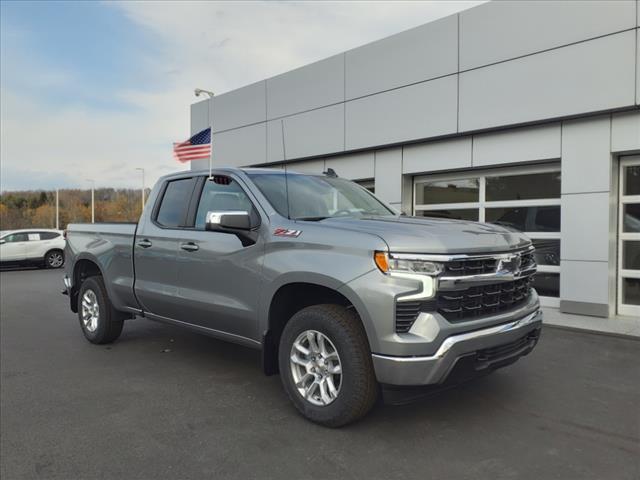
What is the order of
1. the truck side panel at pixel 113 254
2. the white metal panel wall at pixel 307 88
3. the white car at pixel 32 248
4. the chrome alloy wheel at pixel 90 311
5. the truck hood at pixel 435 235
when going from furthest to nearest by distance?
1. the white car at pixel 32 248
2. the white metal panel wall at pixel 307 88
3. the chrome alloy wheel at pixel 90 311
4. the truck side panel at pixel 113 254
5. the truck hood at pixel 435 235

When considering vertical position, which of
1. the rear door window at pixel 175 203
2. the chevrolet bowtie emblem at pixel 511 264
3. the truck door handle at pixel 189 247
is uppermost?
the rear door window at pixel 175 203

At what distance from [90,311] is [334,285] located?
419 centimetres

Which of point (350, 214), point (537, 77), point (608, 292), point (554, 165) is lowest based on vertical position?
point (608, 292)

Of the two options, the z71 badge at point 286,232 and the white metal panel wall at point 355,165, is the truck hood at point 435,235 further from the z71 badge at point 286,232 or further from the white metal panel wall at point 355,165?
the white metal panel wall at point 355,165

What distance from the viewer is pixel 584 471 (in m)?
3.09

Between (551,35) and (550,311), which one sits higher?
(551,35)

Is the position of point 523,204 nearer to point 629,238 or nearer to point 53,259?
point 629,238

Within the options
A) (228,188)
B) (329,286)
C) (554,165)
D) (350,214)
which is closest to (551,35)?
(554,165)

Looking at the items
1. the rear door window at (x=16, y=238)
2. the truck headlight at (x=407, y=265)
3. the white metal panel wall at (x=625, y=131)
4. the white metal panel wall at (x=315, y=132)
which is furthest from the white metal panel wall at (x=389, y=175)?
the rear door window at (x=16, y=238)

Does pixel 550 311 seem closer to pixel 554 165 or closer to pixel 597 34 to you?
pixel 554 165

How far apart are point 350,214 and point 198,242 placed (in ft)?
4.68

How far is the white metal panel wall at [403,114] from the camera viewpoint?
9.62 metres

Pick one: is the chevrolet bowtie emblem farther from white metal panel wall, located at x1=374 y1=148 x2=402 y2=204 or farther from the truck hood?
white metal panel wall, located at x1=374 y1=148 x2=402 y2=204

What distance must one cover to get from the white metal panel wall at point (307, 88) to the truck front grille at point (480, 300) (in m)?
8.48
